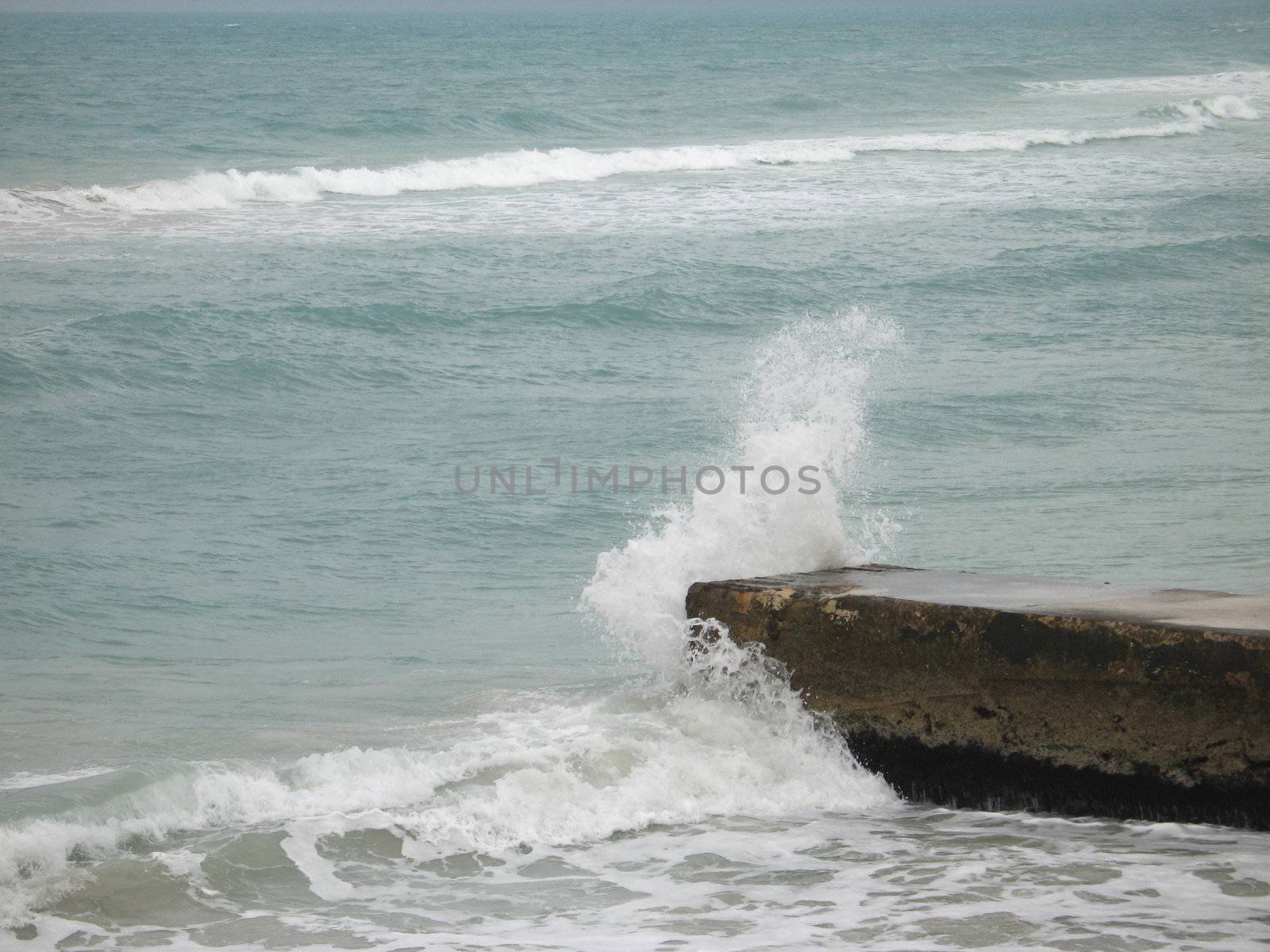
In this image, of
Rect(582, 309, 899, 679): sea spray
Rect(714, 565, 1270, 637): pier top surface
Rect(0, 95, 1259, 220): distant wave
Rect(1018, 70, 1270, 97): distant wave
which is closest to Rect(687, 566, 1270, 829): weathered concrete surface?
Rect(714, 565, 1270, 637): pier top surface

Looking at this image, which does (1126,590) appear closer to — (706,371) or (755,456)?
(755,456)

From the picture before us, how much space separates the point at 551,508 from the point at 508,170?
718 inches

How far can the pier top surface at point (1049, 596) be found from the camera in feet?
14.4

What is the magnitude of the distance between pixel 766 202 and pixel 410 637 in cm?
1714

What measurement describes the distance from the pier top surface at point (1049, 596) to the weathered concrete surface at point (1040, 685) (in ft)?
0.04

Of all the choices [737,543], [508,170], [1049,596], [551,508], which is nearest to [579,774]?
[737,543]

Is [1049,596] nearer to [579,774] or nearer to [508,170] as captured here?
[579,774]

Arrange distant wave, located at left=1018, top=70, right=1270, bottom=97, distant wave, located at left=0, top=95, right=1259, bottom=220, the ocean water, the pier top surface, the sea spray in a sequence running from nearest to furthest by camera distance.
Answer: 1. the ocean water
2. the pier top surface
3. the sea spray
4. distant wave, located at left=0, top=95, right=1259, bottom=220
5. distant wave, located at left=1018, top=70, right=1270, bottom=97

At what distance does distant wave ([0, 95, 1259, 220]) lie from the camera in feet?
70.8

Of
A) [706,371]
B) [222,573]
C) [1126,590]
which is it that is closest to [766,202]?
[706,371]

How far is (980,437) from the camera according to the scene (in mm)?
10773

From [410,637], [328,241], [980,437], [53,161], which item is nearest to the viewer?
[410,637]

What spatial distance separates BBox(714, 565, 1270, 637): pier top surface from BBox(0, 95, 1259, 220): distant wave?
697 inches

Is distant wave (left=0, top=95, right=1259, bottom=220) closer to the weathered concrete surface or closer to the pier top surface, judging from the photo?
the pier top surface
